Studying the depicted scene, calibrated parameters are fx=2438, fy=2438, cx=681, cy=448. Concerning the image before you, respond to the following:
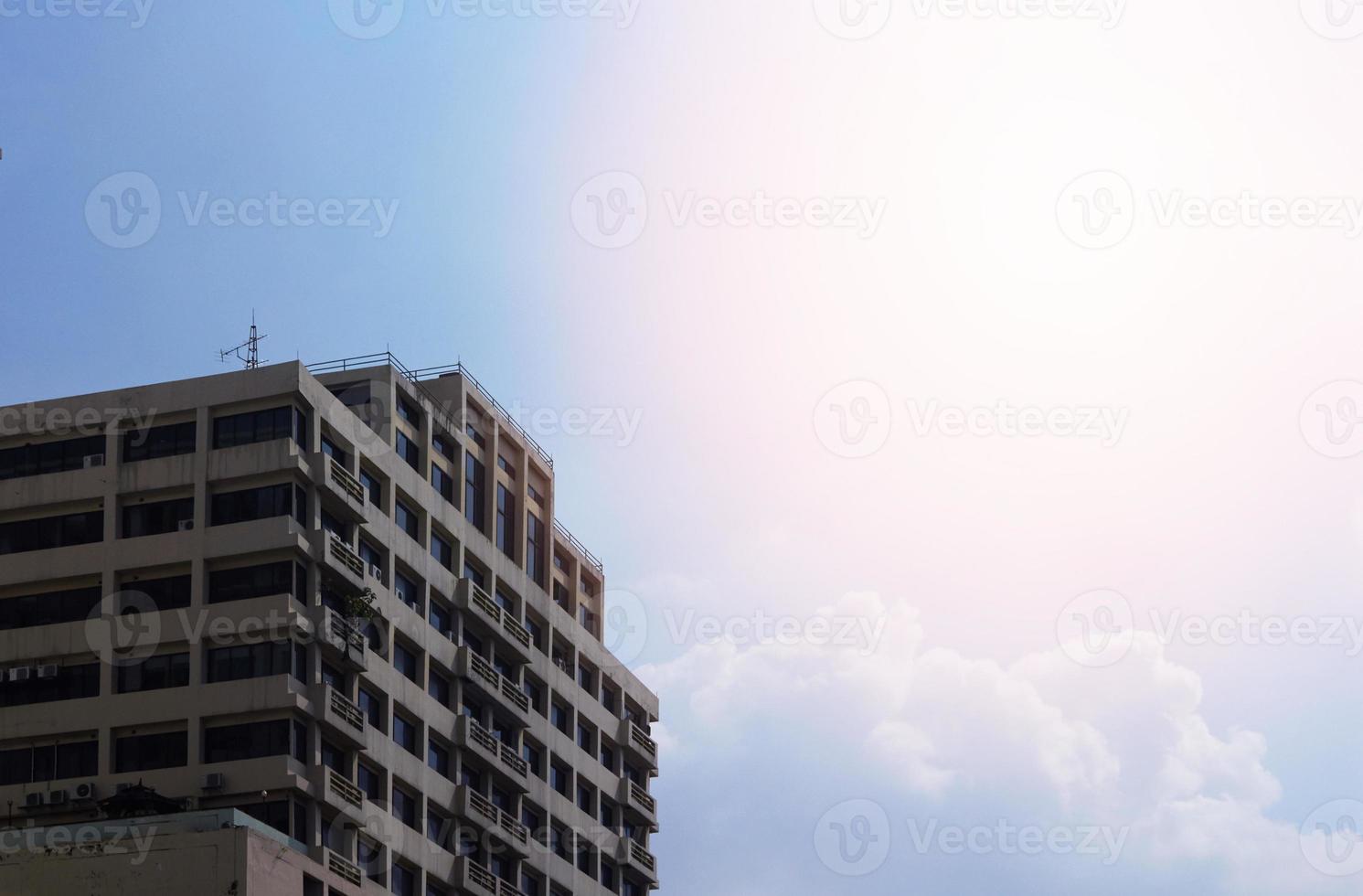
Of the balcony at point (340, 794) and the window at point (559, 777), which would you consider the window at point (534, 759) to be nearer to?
the window at point (559, 777)

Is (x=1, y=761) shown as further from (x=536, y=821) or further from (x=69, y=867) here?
(x=536, y=821)

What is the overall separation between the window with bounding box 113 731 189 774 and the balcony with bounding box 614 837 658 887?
108ft

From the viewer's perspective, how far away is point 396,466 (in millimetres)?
94438

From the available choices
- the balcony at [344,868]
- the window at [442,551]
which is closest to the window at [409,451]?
the window at [442,551]

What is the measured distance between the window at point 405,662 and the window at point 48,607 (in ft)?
37.9

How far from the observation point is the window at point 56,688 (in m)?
87.1

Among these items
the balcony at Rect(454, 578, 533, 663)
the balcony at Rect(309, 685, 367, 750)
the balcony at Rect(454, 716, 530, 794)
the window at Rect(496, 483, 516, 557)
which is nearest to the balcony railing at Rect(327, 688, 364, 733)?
the balcony at Rect(309, 685, 367, 750)

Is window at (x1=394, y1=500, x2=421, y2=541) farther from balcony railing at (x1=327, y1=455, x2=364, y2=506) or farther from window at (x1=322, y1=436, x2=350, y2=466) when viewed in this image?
window at (x1=322, y1=436, x2=350, y2=466)

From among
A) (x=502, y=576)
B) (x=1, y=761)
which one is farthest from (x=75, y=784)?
(x=502, y=576)

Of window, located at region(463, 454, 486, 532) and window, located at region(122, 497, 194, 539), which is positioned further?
window, located at region(463, 454, 486, 532)

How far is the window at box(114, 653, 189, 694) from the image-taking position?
282 ft

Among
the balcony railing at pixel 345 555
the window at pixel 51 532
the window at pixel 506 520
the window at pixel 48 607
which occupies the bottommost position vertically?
the window at pixel 48 607

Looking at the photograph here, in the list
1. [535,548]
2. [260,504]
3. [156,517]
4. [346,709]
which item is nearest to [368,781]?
[346,709]

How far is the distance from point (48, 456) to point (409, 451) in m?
14.1
